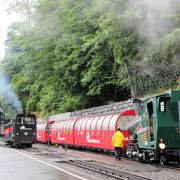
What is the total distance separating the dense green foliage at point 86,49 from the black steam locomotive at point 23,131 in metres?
4.88

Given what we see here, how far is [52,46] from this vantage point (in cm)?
4078

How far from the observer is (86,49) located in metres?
31.8

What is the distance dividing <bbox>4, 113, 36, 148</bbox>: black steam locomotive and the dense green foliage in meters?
4.88

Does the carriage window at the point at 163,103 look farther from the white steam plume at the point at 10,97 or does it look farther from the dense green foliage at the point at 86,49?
the white steam plume at the point at 10,97

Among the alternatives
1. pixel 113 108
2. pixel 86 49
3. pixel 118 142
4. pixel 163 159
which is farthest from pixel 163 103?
pixel 86 49

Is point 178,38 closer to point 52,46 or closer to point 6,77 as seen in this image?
point 52,46

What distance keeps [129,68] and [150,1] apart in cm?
1285

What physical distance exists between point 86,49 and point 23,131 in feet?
Answer: 30.0

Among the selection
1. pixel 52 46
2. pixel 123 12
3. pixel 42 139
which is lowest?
pixel 42 139

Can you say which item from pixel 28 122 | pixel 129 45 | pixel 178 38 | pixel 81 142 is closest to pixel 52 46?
pixel 28 122

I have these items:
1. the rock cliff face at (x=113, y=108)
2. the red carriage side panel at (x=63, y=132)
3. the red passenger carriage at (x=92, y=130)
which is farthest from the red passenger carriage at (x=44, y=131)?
the rock cliff face at (x=113, y=108)

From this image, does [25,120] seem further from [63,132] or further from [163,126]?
[163,126]

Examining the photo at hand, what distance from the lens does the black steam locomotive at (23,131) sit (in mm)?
34875

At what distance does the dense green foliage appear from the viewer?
1900 centimetres
